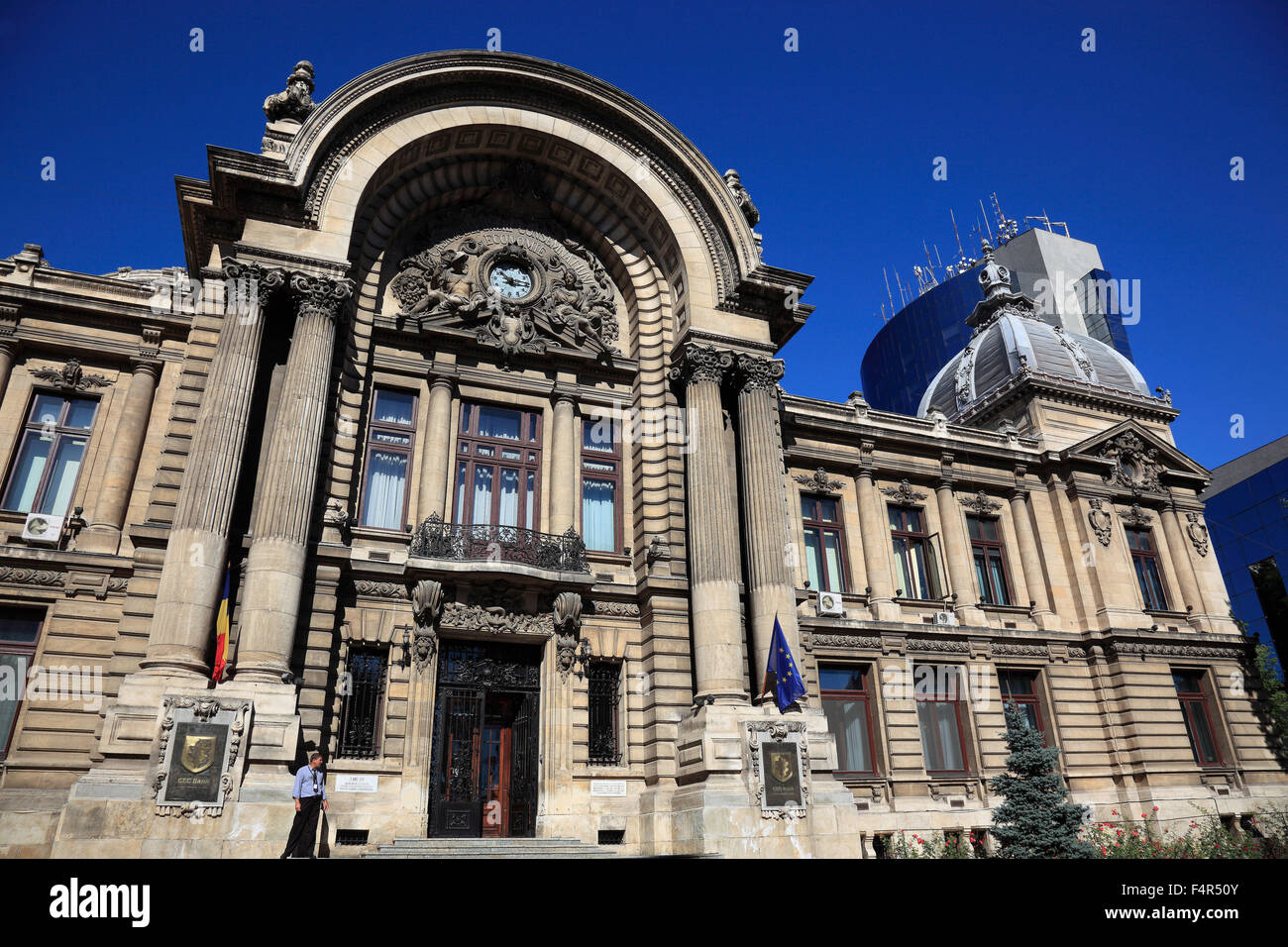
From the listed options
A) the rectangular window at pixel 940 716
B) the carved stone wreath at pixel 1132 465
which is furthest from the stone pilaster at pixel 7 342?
the carved stone wreath at pixel 1132 465

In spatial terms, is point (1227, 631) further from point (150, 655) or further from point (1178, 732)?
point (150, 655)

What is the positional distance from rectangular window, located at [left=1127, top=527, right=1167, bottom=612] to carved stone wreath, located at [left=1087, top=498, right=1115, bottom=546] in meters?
1.42

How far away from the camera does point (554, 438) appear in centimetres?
2038

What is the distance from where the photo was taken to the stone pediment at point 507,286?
2027cm

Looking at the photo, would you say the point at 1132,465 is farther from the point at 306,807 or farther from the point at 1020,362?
the point at 306,807

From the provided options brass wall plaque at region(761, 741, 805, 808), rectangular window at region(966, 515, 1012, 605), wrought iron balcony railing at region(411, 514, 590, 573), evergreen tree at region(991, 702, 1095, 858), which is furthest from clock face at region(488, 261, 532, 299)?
rectangular window at region(966, 515, 1012, 605)

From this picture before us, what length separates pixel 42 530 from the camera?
1739cm

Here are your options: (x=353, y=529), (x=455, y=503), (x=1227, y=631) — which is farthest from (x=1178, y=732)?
(x=353, y=529)

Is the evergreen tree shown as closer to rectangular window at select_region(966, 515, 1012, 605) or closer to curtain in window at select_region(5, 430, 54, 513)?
rectangular window at select_region(966, 515, 1012, 605)

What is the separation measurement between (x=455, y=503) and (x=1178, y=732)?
79.0ft

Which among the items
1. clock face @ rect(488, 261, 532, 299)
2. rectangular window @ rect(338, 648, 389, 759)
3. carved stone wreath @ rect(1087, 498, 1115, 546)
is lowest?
rectangular window @ rect(338, 648, 389, 759)

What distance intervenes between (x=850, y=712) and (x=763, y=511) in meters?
7.99

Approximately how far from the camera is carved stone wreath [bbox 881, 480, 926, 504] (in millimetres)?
26934

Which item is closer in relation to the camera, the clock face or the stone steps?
the stone steps
